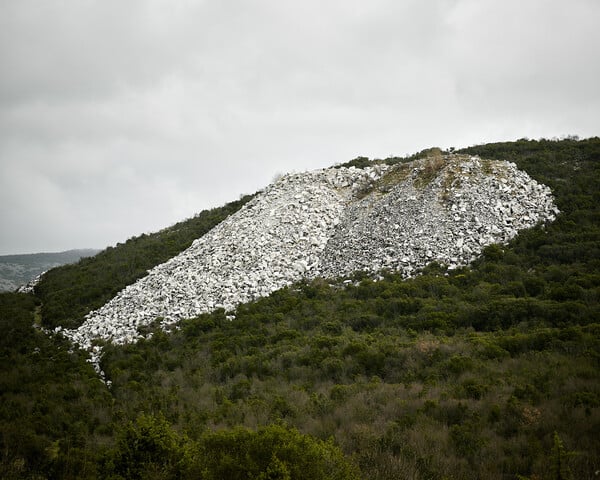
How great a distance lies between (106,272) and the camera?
29375 mm

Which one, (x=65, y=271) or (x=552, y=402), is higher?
(x=65, y=271)

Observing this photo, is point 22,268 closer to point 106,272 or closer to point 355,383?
point 106,272

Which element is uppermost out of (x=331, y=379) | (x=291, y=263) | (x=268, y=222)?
(x=268, y=222)

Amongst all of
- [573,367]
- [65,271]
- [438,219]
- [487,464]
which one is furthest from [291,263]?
[65,271]

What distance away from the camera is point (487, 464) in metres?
6.80

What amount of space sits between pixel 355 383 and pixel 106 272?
82.7 feet

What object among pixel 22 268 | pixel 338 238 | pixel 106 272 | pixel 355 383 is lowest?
pixel 355 383

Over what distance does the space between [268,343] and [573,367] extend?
11063 millimetres

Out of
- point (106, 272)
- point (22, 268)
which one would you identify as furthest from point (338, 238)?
point (22, 268)

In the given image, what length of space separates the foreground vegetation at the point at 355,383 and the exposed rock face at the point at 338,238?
1.43 metres

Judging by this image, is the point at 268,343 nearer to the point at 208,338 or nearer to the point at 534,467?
the point at 208,338

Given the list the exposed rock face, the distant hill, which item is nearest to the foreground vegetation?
the exposed rock face

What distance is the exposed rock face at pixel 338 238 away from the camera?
21.0 metres

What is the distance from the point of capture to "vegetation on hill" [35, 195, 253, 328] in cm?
2352
